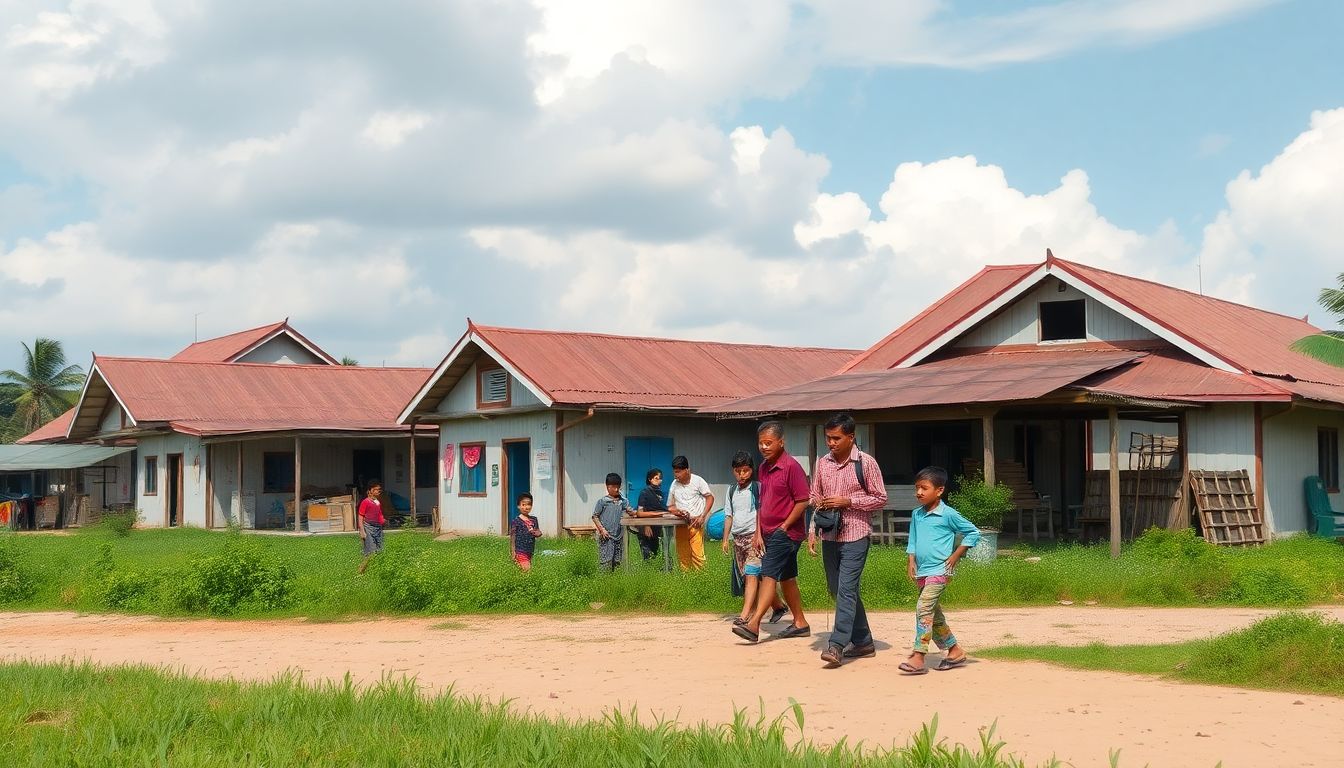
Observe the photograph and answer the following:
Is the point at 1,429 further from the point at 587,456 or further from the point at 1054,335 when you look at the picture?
the point at 1054,335

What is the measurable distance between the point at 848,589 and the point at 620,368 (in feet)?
60.4

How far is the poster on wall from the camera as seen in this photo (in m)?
25.5

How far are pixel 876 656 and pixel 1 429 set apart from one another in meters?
75.2

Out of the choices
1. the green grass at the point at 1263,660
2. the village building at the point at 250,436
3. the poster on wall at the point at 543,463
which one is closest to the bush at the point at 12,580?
the poster on wall at the point at 543,463

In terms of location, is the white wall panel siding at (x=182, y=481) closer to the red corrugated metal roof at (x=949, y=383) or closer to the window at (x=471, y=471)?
the window at (x=471, y=471)

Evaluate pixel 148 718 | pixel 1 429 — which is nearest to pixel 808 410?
pixel 148 718

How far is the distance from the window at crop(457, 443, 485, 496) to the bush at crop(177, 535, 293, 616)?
1330cm

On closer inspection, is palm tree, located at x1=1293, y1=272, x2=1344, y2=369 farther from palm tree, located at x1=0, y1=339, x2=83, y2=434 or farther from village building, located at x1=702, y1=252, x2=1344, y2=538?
palm tree, located at x1=0, y1=339, x2=83, y2=434

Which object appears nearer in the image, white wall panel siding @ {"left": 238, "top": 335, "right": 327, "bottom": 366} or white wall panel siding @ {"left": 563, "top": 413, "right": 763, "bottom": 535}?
white wall panel siding @ {"left": 563, "top": 413, "right": 763, "bottom": 535}

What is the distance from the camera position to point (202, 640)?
11836mm

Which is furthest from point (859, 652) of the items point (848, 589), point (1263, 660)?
point (1263, 660)

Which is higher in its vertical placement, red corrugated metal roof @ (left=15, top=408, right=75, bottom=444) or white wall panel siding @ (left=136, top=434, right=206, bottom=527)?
red corrugated metal roof @ (left=15, top=408, right=75, bottom=444)

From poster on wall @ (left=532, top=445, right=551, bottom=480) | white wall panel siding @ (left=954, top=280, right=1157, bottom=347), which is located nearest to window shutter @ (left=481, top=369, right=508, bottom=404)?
poster on wall @ (left=532, top=445, right=551, bottom=480)

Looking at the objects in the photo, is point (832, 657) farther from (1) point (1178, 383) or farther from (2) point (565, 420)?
(2) point (565, 420)
